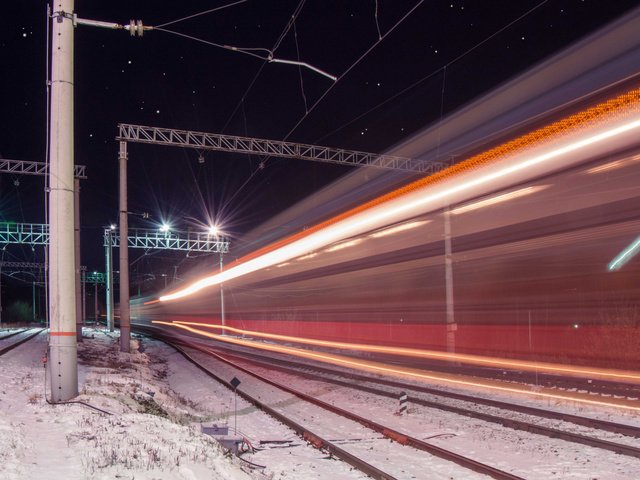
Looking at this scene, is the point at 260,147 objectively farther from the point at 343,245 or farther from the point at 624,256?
the point at 624,256

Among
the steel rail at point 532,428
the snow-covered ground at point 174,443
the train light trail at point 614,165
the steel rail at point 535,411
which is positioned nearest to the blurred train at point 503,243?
the train light trail at point 614,165

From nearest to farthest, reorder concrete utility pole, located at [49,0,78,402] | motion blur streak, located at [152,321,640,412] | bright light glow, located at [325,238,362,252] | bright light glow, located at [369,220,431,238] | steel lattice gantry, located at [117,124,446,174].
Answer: concrete utility pole, located at [49,0,78,402] → motion blur streak, located at [152,321,640,412] → bright light glow, located at [369,220,431,238] → bright light glow, located at [325,238,362,252] → steel lattice gantry, located at [117,124,446,174]

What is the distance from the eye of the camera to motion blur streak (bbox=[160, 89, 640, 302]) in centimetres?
959

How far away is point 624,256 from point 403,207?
5.00 meters

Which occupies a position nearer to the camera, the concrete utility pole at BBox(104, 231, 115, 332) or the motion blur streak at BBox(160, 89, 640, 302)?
the motion blur streak at BBox(160, 89, 640, 302)

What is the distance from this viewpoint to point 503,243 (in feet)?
39.7

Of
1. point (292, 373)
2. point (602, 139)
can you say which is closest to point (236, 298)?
point (292, 373)

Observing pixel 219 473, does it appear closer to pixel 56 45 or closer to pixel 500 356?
pixel 56 45

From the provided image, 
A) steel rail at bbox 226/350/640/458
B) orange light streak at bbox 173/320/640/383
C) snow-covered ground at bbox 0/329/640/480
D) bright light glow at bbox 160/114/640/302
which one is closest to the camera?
snow-covered ground at bbox 0/329/640/480

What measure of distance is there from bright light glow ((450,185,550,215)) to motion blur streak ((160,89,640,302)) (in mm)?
211

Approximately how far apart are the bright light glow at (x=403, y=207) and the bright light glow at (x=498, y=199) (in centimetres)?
36

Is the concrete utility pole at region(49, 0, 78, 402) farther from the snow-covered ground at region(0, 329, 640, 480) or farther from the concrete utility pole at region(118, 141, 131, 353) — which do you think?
the concrete utility pole at region(118, 141, 131, 353)

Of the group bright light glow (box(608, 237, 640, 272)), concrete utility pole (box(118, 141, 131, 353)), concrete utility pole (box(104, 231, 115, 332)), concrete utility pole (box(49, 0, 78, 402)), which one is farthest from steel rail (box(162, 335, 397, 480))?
concrete utility pole (box(104, 231, 115, 332))

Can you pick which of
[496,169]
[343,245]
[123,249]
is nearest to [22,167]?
[123,249]
